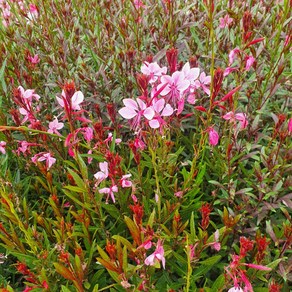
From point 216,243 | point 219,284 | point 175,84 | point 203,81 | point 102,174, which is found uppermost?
point 175,84

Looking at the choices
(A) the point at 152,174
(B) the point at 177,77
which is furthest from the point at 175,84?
(A) the point at 152,174

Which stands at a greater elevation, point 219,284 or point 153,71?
point 153,71

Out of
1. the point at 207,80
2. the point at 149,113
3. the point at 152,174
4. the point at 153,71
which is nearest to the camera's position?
the point at 149,113

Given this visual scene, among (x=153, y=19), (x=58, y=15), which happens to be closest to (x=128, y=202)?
(x=153, y=19)

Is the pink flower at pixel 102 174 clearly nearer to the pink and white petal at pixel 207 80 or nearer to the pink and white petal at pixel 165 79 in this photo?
the pink and white petal at pixel 165 79

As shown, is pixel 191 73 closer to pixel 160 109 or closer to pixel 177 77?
pixel 177 77

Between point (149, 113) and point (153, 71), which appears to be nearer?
point (149, 113)

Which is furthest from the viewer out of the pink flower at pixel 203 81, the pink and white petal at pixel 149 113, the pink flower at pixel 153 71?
the pink flower at pixel 203 81

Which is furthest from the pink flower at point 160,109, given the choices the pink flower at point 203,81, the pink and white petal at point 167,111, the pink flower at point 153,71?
the pink flower at point 203,81

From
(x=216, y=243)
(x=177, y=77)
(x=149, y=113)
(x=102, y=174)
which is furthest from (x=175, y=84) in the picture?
(x=216, y=243)

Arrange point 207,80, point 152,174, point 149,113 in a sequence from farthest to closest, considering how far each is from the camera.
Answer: point 152,174 → point 207,80 → point 149,113
